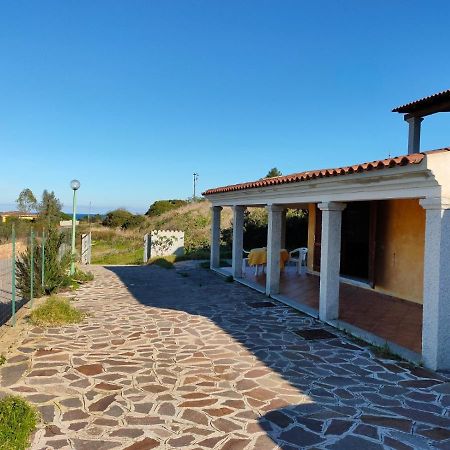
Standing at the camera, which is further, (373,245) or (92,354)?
(373,245)

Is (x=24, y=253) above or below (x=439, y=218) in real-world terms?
below

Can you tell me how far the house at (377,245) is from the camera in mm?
5266

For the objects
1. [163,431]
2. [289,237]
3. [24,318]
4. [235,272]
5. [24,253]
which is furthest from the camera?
[289,237]

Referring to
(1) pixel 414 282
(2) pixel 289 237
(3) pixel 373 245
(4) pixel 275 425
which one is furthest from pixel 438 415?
(2) pixel 289 237

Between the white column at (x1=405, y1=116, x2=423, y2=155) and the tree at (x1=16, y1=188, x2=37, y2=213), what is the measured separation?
48.6 metres

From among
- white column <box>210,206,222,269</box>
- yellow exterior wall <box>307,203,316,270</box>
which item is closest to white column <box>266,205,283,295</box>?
yellow exterior wall <box>307,203,316,270</box>

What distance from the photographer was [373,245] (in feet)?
34.4

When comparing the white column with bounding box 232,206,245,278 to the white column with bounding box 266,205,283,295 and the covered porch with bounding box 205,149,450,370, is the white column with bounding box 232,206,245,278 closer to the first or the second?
the covered porch with bounding box 205,149,450,370

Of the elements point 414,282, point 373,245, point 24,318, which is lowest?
point 24,318

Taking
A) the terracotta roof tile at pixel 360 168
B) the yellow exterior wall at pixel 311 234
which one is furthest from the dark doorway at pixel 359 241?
the terracotta roof tile at pixel 360 168

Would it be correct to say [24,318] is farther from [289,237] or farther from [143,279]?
[289,237]

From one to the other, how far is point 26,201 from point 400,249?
51.3 metres

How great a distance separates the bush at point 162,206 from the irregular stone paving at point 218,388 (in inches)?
1543

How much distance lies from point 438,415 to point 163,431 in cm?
281
